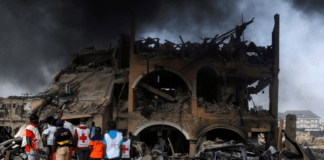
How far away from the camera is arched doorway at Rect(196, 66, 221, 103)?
23.1m

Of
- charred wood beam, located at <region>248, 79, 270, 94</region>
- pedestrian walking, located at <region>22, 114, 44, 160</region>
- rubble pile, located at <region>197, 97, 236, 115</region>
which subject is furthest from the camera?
charred wood beam, located at <region>248, 79, 270, 94</region>

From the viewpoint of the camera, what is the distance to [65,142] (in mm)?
7262

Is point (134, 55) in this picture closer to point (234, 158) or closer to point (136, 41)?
point (136, 41)

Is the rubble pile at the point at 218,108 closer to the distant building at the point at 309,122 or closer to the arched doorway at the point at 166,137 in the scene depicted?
the arched doorway at the point at 166,137

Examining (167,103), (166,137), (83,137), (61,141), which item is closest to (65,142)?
(61,141)

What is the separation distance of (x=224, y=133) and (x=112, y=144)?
56.4 ft

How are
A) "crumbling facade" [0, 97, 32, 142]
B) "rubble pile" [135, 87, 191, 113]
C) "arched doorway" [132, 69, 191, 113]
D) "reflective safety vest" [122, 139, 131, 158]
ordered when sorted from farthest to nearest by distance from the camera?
1. "arched doorway" [132, 69, 191, 113]
2. "rubble pile" [135, 87, 191, 113]
3. "crumbling facade" [0, 97, 32, 142]
4. "reflective safety vest" [122, 139, 131, 158]

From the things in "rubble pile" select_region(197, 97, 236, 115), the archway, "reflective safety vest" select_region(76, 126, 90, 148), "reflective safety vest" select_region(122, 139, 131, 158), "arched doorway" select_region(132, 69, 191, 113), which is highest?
"arched doorway" select_region(132, 69, 191, 113)

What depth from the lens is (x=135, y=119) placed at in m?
20.5

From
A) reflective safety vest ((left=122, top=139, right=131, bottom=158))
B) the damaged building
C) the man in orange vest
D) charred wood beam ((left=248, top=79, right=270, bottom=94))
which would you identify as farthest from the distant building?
the man in orange vest

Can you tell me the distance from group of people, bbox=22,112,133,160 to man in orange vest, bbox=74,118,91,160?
7 cm

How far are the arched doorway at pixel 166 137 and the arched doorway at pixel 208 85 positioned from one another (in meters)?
4.42

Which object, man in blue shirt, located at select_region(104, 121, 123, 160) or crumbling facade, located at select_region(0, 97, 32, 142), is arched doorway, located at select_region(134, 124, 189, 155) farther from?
man in blue shirt, located at select_region(104, 121, 123, 160)

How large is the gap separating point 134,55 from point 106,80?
3.95 meters
